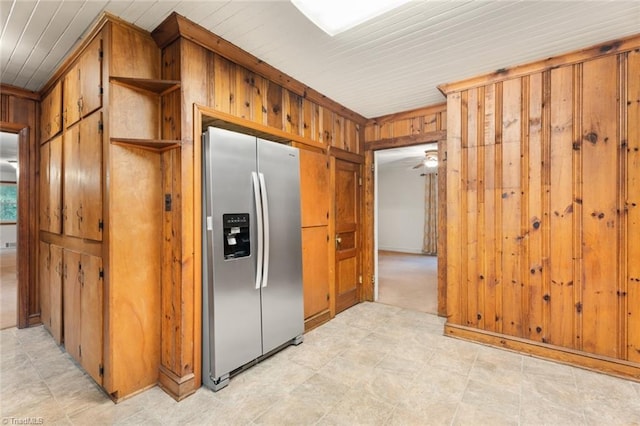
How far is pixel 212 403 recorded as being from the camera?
2041 mm

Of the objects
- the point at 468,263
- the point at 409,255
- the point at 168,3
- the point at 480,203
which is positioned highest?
the point at 168,3

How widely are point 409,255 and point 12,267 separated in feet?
32.9

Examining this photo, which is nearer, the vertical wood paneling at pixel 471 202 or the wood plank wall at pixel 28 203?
the vertical wood paneling at pixel 471 202

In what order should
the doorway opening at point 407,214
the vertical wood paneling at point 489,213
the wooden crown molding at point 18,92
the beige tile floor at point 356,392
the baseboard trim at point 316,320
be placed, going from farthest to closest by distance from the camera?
the doorway opening at point 407,214 → the baseboard trim at point 316,320 → the wooden crown molding at point 18,92 → the vertical wood paneling at point 489,213 → the beige tile floor at point 356,392

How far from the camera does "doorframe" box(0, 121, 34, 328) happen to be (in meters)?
3.34

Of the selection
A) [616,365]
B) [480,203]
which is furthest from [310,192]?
[616,365]

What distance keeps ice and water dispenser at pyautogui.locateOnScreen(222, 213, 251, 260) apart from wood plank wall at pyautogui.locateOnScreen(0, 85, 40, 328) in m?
2.84

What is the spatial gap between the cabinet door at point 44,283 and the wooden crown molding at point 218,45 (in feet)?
8.90

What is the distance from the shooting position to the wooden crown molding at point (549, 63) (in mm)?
2385

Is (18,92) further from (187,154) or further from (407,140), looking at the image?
(407,140)

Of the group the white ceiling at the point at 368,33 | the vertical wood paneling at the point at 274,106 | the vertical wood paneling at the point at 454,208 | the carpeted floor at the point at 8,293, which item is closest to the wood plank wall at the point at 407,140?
the vertical wood paneling at the point at 454,208

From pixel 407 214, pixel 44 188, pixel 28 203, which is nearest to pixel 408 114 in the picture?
pixel 44 188

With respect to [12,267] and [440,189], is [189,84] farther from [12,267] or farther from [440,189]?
[12,267]

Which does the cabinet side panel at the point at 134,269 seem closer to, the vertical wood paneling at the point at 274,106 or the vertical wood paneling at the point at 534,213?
the vertical wood paneling at the point at 274,106
